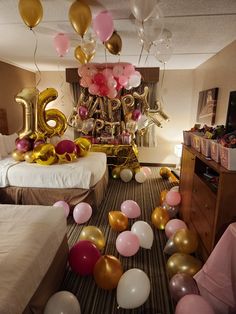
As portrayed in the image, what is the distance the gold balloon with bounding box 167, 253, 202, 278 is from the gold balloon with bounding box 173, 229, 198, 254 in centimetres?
14

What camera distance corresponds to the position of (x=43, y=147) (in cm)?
249

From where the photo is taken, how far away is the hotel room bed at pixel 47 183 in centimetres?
239

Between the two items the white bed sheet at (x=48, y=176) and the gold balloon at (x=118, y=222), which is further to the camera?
the white bed sheet at (x=48, y=176)

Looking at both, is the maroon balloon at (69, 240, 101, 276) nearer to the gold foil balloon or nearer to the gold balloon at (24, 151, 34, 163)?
the gold balloon at (24, 151, 34, 163)

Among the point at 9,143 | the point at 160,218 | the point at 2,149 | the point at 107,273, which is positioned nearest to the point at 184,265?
the point at 107,273

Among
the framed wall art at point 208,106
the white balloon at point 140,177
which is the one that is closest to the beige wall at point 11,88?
the white balloon at point 140,177

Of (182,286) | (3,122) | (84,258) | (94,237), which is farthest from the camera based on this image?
(3,122)

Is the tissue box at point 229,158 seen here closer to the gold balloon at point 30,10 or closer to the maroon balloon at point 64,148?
the gold balloon at point 30,10

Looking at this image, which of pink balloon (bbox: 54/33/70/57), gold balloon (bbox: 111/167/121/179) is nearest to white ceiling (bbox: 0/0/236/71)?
pink balloon (bbox: 54/33/70/57)

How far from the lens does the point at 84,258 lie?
1524mm

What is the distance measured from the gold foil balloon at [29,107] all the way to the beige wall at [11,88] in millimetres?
1045

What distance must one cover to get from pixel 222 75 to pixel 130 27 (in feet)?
4.51

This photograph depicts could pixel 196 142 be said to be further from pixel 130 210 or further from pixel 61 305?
pixel 61 305

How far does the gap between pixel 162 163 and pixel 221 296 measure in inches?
145
